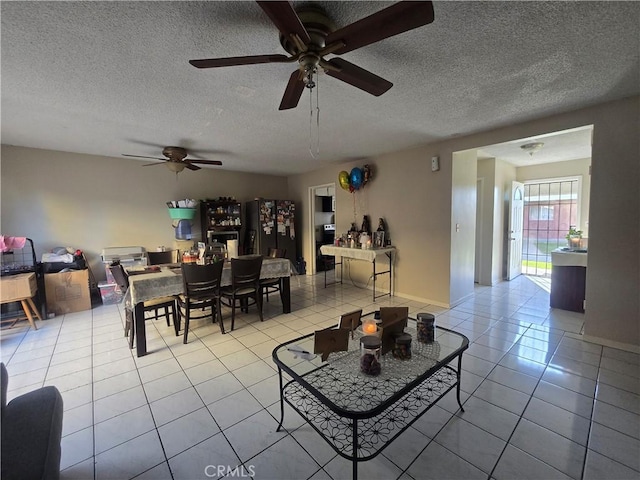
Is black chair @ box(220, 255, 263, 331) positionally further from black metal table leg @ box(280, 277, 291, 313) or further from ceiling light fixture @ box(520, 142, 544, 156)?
ceiling light fixture @ box(520, 142, 544, 156)

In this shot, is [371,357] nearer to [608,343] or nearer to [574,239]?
[608,343]

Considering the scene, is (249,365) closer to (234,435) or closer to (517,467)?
(234,435)

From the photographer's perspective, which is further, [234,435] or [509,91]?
[509,91]

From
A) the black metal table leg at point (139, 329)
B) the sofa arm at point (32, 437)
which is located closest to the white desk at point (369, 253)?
the black metal table leg at point (139, 329)

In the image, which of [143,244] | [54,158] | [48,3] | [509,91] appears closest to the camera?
[48,3]

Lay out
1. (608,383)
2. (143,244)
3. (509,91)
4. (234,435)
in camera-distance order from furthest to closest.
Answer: (143,244)
(509,91)
(608,383)
(234,435)

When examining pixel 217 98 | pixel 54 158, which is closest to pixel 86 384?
pixel 217 98

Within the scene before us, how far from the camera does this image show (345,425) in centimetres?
164

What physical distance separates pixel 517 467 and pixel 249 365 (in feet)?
6.25

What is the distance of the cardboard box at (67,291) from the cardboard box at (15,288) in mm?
371

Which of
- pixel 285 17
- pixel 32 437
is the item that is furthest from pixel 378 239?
pixel 32 437

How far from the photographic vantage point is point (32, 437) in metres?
1.00

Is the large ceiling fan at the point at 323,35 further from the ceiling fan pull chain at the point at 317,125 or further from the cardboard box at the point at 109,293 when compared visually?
the cardboard box at the point at 109,293

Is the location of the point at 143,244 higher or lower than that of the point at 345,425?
higher
